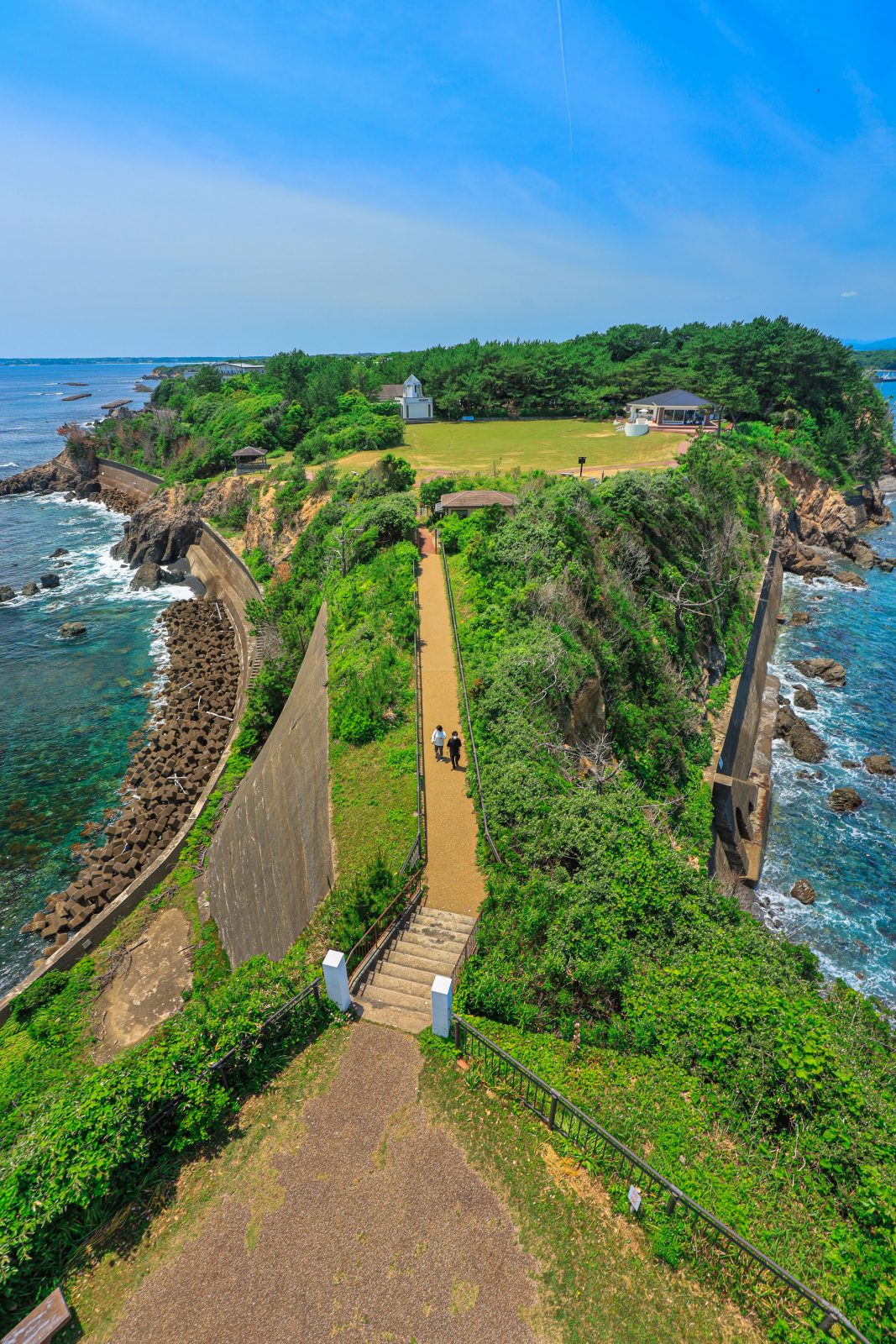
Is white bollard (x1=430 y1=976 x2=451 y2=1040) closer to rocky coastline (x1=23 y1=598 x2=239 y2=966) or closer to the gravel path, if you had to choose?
the gravel path

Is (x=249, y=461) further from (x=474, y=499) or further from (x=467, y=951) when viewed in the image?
(x=467, y=951)

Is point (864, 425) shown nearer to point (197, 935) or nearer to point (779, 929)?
point (779, 929)

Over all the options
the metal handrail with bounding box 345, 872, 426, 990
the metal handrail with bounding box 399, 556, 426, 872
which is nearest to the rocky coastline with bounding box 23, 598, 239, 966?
the metal handrail with bounding box 399, 556, 426, 872

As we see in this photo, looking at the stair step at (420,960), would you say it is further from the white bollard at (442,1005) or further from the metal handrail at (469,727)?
the metal handrail at (469,727)

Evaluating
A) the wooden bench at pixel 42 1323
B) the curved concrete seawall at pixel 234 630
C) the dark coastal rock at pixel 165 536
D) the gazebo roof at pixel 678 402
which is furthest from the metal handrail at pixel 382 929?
the gazebo roof at pixel 678 402

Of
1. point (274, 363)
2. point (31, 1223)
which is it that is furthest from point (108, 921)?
point (274, 363)

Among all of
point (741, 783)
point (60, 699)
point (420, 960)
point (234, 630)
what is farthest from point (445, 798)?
point (234, 630)
